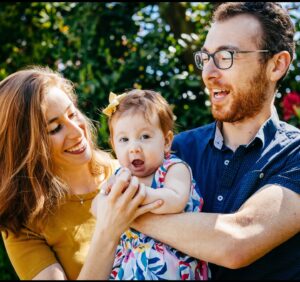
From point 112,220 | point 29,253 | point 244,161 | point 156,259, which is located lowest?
point 29,253

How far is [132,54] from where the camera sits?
548 cm

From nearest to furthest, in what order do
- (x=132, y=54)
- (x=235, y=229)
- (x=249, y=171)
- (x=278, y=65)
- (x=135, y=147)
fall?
(x=235, y=229), (x=135, y=147), (x=249, y=171), (x=278, y=65), (x=132, y=54)

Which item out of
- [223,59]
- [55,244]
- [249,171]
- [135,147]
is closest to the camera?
[135,147]

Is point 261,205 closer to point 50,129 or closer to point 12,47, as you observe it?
point 50,129

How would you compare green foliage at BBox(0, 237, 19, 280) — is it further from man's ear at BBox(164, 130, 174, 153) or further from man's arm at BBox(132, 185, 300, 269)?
man's arm at BBox(132, 185, 300, 269)

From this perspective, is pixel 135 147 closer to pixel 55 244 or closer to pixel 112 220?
pixel 112 220

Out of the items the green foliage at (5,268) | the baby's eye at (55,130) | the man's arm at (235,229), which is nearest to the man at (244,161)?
the man's arm at (235,229)

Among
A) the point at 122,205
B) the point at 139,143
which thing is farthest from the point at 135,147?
the point at 122,205

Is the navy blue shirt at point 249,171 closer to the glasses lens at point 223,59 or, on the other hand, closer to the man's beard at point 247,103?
the man's beard at point 247,103

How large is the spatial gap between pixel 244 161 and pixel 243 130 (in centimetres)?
21

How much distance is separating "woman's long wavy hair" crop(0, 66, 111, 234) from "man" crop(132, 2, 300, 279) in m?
0.62

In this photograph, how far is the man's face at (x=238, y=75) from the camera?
10.5ft

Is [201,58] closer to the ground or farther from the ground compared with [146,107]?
farther from the ground

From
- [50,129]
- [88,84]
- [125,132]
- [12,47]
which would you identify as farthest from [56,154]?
[12,47]
